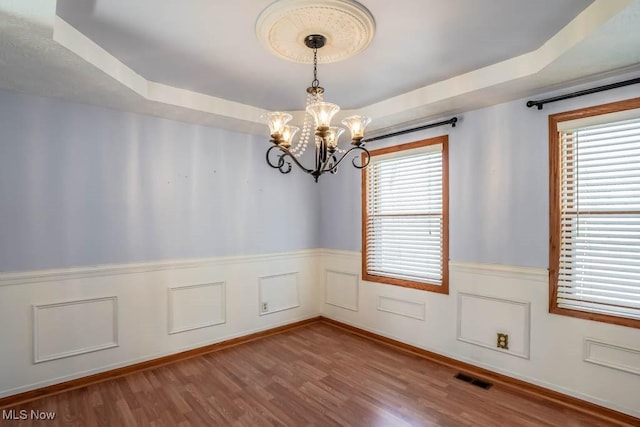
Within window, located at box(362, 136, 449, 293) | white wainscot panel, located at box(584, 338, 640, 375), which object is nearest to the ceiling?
window, located at box(362, 136, 449, 293)

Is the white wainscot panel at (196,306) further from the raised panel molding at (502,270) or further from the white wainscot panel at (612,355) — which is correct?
the white wainscot panel at (612,355)

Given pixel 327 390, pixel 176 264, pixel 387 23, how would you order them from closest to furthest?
pixel 387 23
pixel 327 390
pixel 176 264

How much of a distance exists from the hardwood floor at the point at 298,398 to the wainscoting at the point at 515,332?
21cm

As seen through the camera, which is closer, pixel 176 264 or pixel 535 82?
pixel 535 82

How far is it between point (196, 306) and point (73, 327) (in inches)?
Result: 41.0

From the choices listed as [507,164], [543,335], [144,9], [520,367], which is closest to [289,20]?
[144,9]

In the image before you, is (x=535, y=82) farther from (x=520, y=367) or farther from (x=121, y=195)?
(x=121, y=195)

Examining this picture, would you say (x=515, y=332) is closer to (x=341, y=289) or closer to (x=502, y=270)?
(x=502, y=270)

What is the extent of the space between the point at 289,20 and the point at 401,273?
9.00ft

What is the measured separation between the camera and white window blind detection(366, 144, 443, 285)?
3.33 m

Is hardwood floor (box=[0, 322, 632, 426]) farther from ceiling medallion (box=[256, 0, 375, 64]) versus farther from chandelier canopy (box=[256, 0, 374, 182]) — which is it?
ceiling medallion (box=[256, 0, 375, 64])

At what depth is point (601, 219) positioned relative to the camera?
236 cm

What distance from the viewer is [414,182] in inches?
139

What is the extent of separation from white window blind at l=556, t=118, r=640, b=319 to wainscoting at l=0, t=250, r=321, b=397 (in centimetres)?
296
